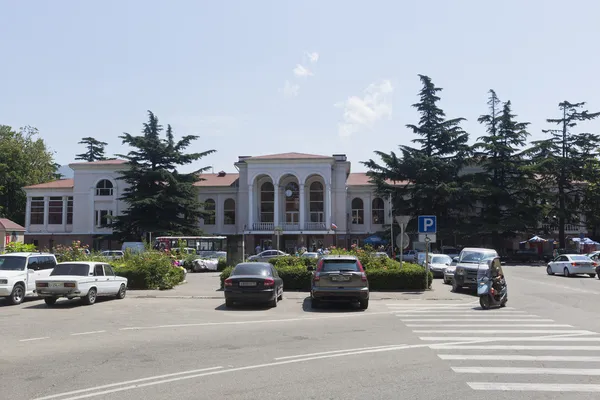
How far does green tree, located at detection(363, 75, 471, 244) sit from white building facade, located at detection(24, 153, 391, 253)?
5777 mm

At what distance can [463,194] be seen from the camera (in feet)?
157

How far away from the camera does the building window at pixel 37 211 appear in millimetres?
57562

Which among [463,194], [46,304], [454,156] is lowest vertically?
[46,304]

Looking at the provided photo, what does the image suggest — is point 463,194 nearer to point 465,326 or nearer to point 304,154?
point 304,154

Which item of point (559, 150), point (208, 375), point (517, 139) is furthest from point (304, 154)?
point (208, 375)

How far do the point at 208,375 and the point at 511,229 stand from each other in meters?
46.9

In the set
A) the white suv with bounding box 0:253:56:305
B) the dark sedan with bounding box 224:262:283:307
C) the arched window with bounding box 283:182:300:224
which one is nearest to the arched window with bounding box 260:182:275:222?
the arched window with bounding box 283:182:300:224

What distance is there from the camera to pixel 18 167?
220 feet

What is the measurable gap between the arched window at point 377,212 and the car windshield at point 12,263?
43.6 meters

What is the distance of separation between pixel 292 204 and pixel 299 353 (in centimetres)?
4815

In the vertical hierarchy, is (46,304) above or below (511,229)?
below

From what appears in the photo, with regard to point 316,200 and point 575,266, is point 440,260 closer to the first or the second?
point 575,266

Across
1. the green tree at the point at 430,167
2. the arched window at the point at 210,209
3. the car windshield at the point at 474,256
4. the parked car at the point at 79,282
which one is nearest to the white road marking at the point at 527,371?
the parked car at the point at 79,282

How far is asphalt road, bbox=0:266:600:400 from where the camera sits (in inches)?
256
